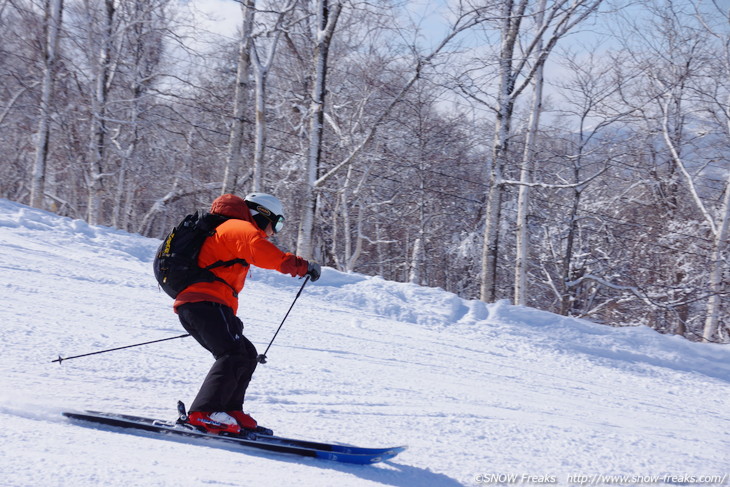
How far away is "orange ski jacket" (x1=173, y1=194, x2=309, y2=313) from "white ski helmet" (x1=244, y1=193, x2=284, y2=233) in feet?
0.26

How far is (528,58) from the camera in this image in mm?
12750

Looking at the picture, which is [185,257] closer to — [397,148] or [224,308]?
[224,308]

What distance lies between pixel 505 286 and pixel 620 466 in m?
23.0

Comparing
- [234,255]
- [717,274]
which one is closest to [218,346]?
[234,255]

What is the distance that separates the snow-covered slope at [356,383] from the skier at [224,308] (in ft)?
0.82

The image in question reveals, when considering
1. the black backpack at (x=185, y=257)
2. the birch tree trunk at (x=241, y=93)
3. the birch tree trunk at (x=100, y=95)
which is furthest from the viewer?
the birch tree trunk at (x=100, y=95)

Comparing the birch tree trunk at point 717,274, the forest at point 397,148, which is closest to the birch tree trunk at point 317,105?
the forest at point 397,148

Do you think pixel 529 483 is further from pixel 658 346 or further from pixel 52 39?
pixel 52 39

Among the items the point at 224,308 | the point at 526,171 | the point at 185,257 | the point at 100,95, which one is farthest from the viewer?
the point at 100,95

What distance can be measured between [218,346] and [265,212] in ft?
2.85

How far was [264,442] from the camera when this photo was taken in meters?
3.56

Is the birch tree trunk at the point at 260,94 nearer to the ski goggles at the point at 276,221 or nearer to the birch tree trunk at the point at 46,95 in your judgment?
the birch tree trunk at the point at 46,95

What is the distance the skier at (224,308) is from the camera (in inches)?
138

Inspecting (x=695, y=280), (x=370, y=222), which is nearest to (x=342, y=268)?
(x=370, y=222)
